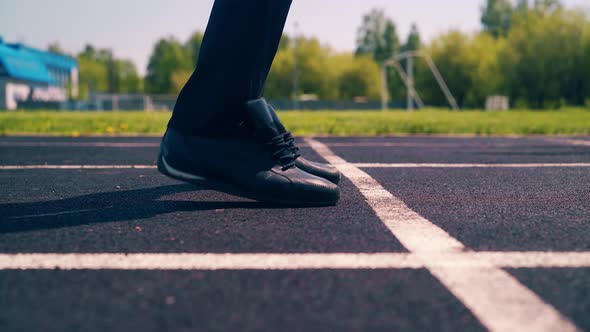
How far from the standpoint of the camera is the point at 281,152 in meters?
2.44

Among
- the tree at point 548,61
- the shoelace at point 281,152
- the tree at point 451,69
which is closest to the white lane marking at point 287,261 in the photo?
the shoelace at point 281,152

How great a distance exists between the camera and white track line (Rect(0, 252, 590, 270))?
1.51 m

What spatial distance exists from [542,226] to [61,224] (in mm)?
1637

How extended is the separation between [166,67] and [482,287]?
109m

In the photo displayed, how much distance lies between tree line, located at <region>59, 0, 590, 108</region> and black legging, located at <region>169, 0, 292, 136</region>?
49616mm

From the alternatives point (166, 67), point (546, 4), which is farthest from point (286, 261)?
point (166, 67)

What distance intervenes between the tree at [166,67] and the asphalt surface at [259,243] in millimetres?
97162

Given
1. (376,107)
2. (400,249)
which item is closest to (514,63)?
(376,107)

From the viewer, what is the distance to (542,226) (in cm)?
200

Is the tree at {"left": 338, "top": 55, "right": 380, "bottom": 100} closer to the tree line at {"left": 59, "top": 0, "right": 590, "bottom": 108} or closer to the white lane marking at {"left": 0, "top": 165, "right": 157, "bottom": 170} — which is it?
the tree line at {"left": 59, "top": 0, "right": 590, "bottom": 108}

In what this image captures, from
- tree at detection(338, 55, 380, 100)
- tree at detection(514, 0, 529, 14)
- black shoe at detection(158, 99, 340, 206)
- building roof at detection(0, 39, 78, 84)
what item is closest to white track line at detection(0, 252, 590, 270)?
black shoe at detection(158, 99, 340, 206)

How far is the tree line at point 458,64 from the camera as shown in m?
48.4

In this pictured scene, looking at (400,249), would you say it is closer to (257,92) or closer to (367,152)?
(257,92)

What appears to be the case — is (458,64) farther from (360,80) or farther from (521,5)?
(521,5)
